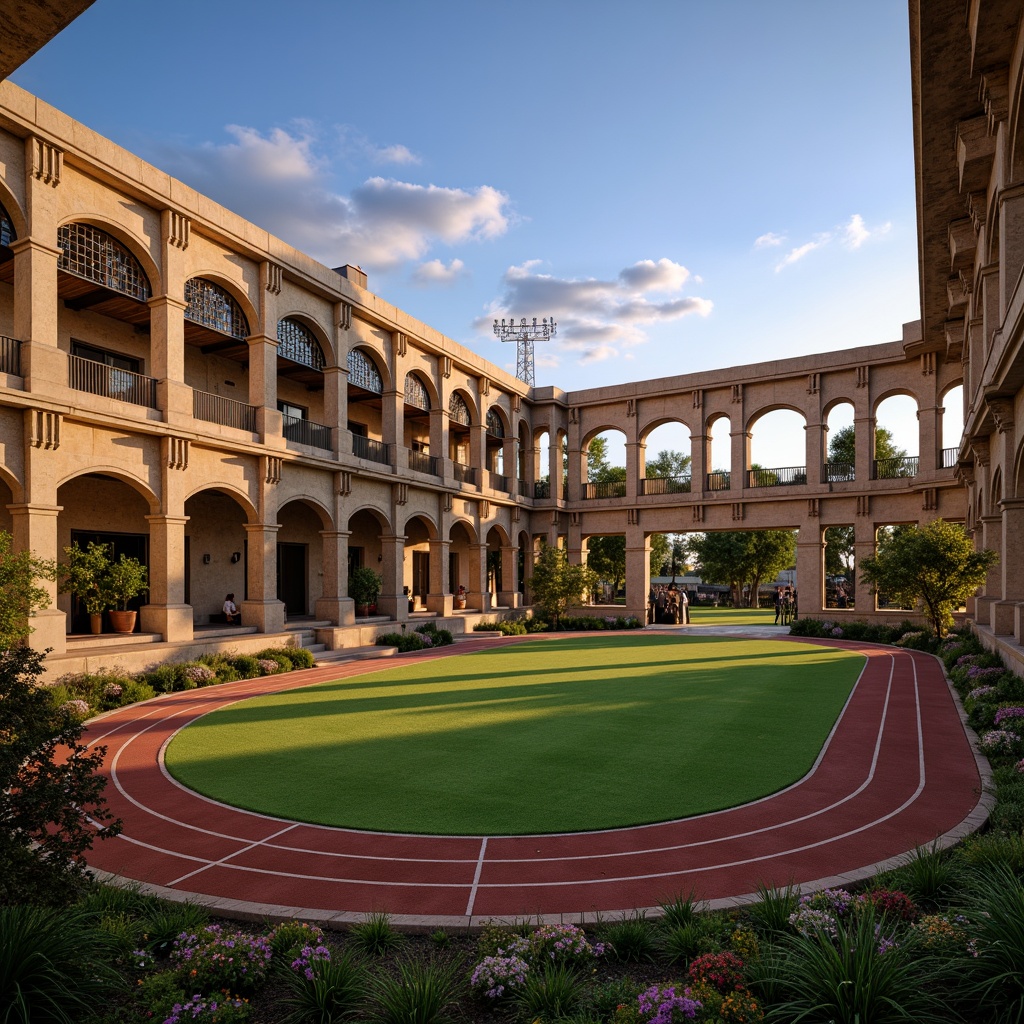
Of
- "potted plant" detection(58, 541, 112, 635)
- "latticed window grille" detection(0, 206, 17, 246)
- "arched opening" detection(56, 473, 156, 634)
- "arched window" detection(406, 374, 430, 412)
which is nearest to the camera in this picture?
"potted plant" detection(58, 541, 112, 635)

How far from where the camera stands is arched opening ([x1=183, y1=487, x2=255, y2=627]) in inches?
885

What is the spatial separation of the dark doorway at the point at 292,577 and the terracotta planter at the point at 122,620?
9.60m

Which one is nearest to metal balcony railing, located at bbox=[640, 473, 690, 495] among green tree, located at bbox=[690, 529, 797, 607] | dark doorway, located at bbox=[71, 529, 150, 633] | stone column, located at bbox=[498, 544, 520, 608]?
stone column, located at bbox=[498, 544, 520, 608]

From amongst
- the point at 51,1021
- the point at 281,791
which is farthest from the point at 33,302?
the point at 51,1021

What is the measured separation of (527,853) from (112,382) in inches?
629

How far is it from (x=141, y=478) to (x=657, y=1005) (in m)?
17.0

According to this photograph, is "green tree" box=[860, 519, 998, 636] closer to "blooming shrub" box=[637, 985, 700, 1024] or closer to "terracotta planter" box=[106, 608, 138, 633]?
"blooming shrub" box=[637, 985, 700, 1024]

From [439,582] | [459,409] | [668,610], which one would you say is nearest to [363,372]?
[459,409]

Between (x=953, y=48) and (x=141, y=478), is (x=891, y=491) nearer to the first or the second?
(x=953, y=48)

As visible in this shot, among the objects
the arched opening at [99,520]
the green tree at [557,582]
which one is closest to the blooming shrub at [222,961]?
the arched opening at [99,520]

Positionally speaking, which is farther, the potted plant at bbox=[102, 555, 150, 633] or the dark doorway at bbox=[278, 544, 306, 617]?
the dark doorway at bbox=[278, 544, 306, 617]

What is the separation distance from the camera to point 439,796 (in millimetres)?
8352

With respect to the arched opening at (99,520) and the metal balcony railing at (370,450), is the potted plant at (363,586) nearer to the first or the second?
the metal balcony railing at (370,450)

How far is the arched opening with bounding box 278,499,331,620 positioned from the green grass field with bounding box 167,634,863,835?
10.5 metres
